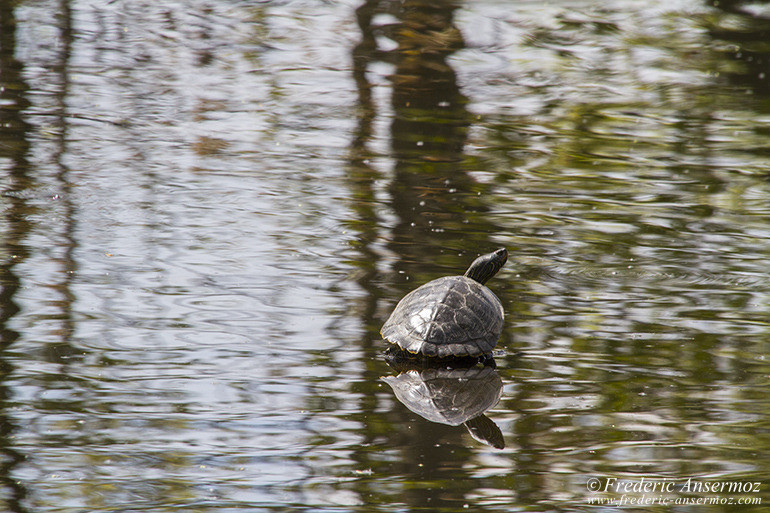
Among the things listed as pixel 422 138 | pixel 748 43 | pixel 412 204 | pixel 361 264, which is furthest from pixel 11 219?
pixel 748 43

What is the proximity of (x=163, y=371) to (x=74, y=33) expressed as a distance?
1120 centimetres

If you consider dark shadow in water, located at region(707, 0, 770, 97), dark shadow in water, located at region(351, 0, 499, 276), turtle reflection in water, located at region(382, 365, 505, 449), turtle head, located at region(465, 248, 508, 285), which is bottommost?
dark shadow in water, located at region(351, 0, 499, 276)

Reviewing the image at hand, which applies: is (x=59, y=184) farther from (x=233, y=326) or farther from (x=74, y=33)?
(x=74, y=33)

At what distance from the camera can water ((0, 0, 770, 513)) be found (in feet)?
14.8

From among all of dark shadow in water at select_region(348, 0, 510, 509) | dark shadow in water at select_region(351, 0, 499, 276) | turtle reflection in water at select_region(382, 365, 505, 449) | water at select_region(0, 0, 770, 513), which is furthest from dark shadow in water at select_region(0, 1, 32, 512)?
dark shadow in water at select_region(351, 0, 499, 276)

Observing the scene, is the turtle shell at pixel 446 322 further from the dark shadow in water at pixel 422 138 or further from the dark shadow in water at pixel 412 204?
the dark shadow in water at pixel 422 138

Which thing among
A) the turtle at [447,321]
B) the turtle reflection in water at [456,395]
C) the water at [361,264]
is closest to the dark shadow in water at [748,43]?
the water at [361,264]

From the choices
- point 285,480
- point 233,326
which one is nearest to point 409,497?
point 285,480

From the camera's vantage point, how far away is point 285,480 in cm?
433

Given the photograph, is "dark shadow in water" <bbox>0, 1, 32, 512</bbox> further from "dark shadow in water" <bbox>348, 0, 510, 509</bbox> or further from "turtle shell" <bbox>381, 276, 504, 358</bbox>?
"turtle shell" <bbox>381, 276, 504, 358</bbox>

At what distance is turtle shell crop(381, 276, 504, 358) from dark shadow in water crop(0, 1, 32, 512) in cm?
216

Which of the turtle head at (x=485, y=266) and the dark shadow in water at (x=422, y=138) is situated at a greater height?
the turtle head at (x=485, y=266)

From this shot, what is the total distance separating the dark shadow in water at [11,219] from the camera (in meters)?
4.42

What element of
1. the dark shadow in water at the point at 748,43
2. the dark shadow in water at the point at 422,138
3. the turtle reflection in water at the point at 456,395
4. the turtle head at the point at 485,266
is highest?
the turtle head at the point at 485,266
